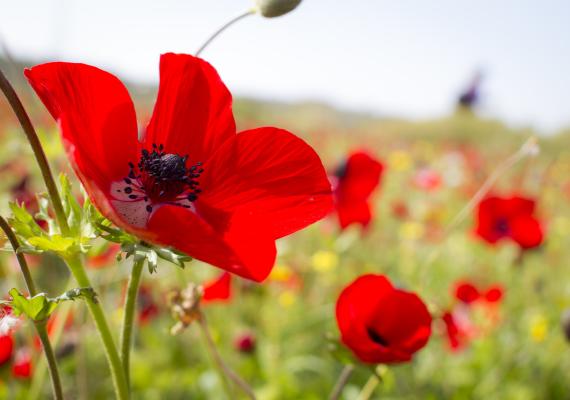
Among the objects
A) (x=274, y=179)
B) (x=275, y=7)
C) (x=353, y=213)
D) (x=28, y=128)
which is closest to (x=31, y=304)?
(x=28, y=128)

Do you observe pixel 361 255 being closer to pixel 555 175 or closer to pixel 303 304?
pixel 303 304

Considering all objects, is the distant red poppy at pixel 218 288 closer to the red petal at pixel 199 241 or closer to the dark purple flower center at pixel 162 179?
the dark purple flower center at pixel 162 179

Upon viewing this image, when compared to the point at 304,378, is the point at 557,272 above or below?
below

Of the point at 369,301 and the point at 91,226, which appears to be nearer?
the point at 91,226

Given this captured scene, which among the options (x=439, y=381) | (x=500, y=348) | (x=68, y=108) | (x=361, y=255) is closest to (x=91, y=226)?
(x=68, y=108)

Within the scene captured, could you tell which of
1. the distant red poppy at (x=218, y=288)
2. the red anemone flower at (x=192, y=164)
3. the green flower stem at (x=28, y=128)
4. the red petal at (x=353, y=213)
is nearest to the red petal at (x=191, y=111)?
the red anemone flower at (x=192, y=164)

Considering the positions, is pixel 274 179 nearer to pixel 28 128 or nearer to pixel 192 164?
pixel 192 164

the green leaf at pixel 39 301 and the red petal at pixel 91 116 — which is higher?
the red petal at pixel 91 116
